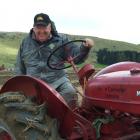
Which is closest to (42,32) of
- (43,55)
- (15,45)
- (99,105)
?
(43,55)

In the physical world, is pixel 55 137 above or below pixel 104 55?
above

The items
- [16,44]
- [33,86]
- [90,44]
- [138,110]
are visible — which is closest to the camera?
[138,110]

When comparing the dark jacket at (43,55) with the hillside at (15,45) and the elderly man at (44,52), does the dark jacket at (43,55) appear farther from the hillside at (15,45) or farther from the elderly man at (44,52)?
the hillside at (15,45)

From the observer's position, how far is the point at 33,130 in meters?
5.73

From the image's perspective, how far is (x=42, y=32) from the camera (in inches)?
280

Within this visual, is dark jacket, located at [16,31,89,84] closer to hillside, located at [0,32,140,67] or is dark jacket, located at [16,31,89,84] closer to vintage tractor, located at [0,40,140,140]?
vintage tractor, located at [0,40,140,140]

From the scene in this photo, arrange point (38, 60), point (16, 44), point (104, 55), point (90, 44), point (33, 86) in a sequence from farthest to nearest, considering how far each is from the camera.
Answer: point (16, 44) < point (104, 55) < point (38, 60) < point (90, 44) < point (33, 86)

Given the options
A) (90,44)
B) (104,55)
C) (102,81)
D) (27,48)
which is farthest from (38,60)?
(104,55)

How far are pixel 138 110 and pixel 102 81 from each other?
671mm

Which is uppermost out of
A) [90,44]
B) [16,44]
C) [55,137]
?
[90,44]

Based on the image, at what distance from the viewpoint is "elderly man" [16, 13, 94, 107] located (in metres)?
7.07

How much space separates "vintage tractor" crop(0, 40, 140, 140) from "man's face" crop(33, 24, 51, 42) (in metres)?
0.98

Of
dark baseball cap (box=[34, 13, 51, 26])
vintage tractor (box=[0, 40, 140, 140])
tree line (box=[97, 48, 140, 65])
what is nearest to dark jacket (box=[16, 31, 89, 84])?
dark baseball cap (box=[34, 13, 51, 26])

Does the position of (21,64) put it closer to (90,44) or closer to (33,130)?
(90,44)
